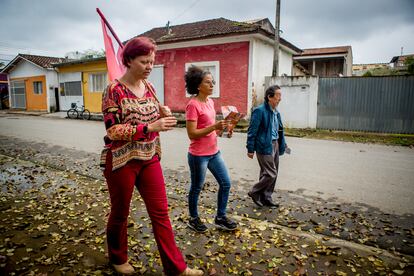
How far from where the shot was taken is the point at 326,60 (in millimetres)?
27047

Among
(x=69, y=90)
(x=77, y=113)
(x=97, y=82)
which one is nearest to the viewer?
(x=77, y=113)

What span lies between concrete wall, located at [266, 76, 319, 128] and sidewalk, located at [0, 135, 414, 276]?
1012cm

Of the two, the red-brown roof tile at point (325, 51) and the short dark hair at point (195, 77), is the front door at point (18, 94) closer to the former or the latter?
the red-brown roof tile at point (325, 51)

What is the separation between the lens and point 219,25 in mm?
17453

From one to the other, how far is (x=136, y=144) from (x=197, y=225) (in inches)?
65.6

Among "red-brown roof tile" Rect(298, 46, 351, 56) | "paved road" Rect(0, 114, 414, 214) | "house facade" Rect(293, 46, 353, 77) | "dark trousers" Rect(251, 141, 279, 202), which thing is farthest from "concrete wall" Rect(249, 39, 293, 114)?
"dark trousers" Rect(251, 141, 279, 202)

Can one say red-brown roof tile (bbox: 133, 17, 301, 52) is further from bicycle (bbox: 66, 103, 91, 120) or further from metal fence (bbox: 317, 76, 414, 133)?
bicycle (bbox: 66, 103, 91, 120)

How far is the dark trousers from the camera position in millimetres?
4133

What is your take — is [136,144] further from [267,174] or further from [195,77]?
[267,174]

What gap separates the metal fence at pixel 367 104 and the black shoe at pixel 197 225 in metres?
11.7

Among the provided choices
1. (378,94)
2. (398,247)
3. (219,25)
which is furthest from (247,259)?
(219,25)

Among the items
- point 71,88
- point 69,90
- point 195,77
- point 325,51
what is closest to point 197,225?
point 195,77

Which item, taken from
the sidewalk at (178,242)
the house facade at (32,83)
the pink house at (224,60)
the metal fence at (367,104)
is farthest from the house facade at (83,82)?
the sidewalk at (178,242)

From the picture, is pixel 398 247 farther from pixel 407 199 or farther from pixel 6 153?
pixel 6 153
